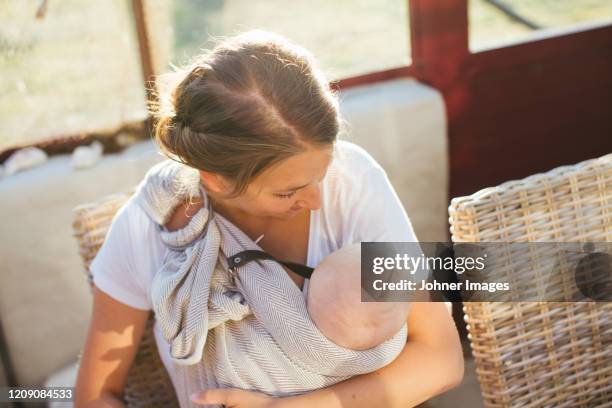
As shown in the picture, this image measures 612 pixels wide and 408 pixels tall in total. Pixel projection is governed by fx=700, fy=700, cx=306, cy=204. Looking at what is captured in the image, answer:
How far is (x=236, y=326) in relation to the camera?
1.29 m

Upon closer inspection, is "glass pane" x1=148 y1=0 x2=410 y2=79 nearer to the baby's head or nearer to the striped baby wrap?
the striped baby wrap

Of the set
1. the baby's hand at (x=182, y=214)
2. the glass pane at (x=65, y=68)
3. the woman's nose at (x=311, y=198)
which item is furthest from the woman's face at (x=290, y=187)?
the glass pane at (x=65, y=68)

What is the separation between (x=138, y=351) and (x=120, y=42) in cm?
111

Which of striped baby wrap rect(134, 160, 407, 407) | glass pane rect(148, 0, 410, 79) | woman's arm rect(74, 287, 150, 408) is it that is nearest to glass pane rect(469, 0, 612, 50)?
glass pane rect(148, 0, 410, 79)

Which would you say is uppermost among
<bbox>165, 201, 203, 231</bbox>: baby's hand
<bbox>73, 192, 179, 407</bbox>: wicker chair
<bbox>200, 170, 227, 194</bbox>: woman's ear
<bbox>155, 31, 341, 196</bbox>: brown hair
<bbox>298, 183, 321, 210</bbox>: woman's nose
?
<bbox>155, 31, 341, 196</bbox>: brown hair

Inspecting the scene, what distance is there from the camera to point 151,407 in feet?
5.47

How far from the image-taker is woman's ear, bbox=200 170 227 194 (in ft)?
4.34

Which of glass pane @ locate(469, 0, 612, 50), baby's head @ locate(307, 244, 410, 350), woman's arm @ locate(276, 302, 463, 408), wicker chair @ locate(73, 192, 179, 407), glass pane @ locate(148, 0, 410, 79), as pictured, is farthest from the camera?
glass pane @ locate(469, 0, 612, 50)

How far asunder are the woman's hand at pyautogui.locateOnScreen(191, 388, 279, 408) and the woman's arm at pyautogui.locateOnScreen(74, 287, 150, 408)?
0.27 meters

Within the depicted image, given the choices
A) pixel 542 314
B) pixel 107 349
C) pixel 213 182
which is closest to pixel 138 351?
pixel 107 349

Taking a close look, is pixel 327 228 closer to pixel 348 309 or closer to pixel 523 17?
pixel 348 309

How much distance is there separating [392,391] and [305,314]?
0.23 meters

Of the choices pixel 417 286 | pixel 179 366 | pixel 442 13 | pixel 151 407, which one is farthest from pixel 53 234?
pixel 442 13

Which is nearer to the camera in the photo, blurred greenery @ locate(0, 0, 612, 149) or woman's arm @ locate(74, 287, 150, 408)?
woman's arm @ locate(74, 287, 150, 408)
